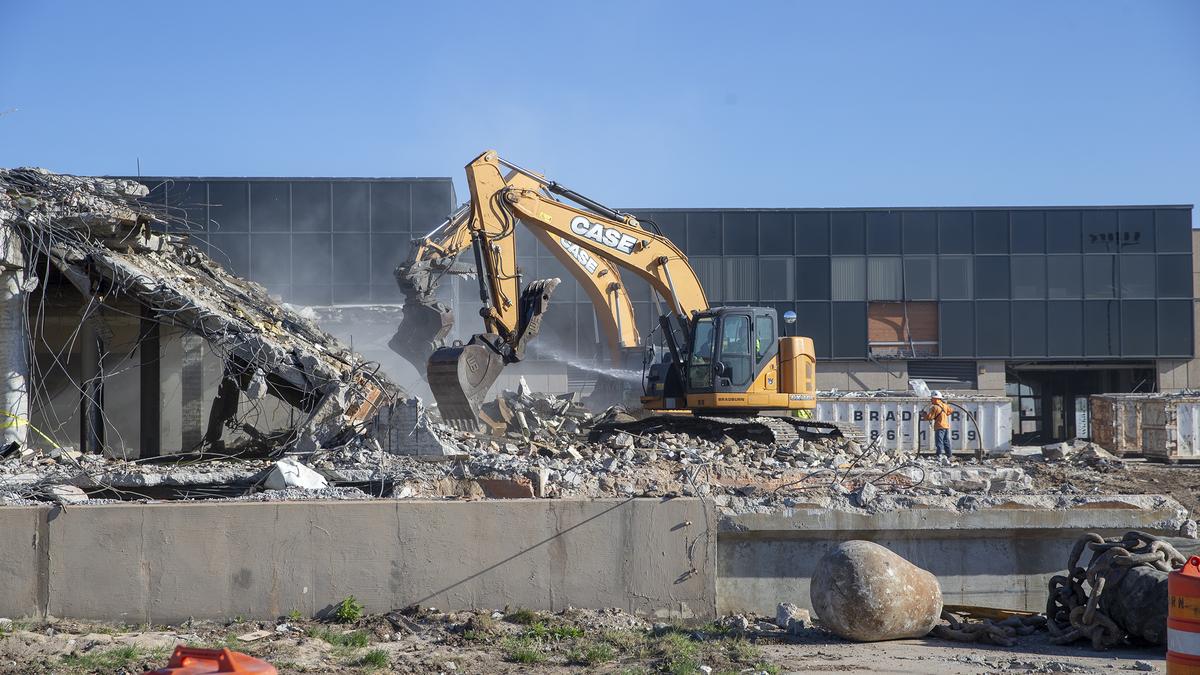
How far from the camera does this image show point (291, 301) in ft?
106

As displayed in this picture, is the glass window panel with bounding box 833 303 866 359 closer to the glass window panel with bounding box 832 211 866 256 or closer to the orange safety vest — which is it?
the glass window panel with bounding box 832 211 866 256

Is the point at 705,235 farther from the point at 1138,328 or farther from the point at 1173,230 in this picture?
the point at 1173,230

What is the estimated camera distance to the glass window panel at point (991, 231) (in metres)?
34.5

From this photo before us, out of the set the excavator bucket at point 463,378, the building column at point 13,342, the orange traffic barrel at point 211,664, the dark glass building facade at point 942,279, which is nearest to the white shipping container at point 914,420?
the dark glass building facade at point 942,279

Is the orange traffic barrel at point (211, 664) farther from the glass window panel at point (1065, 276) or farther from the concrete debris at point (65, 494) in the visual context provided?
the glass window panel at point (1065, 276)

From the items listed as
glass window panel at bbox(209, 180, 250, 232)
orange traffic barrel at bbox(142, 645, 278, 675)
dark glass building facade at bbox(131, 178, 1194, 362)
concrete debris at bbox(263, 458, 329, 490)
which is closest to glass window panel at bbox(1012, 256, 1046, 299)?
dark glass building facade at bbox(131, 178, 1194, 362)

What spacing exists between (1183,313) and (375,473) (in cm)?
3180

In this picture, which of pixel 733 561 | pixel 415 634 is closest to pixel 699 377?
pixel 733 561

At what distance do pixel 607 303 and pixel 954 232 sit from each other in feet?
66.9

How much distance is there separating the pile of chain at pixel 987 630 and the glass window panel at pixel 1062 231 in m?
28.8

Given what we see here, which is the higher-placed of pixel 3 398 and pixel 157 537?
pixel 3 398

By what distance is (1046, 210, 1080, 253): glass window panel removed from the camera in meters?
34.5

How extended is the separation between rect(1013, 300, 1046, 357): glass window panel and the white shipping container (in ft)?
32.8

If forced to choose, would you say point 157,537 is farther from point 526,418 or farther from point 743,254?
point 743,254
